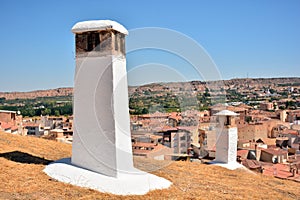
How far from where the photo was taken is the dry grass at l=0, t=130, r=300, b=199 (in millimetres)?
5598

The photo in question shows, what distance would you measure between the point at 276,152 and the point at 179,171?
77.0 ft

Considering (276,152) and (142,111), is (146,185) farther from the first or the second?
(276,152)

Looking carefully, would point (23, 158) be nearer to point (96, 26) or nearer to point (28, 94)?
point (96, 26)

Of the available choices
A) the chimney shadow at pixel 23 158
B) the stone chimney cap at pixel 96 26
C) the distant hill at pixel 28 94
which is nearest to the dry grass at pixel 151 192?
the chimney shadow at pixel 23 158

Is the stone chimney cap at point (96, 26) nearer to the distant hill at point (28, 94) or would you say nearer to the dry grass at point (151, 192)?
the dry grass at point (151, 192)

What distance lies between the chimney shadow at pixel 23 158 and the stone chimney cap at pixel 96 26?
10.1ft

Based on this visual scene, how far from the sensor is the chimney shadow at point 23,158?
7.29 m

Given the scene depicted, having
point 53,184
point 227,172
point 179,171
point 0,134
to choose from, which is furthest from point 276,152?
point 53,184

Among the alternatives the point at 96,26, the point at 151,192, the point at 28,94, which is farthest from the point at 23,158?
the point at 28,94

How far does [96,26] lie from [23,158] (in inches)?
141

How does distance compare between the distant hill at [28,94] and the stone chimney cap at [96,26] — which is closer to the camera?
the stone chimney cap at [96,26]

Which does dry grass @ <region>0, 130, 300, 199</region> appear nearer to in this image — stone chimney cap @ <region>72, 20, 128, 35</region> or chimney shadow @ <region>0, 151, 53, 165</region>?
chimney shadow @ <region>0, 151, 53, 165</region>

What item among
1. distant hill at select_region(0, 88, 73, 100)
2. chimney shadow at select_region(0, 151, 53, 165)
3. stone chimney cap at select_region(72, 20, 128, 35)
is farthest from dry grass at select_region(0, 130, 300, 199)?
distant hill at select_region(0, 88, 73, 100)

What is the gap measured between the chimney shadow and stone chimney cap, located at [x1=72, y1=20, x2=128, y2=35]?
309 cm
